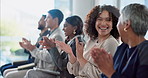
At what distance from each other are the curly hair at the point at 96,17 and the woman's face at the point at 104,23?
0.09 feet

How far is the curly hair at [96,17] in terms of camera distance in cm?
155

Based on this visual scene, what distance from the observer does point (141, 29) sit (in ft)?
3.49

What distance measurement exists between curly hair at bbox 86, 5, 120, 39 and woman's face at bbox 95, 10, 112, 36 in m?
0.03

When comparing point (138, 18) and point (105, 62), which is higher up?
point (138, 18)

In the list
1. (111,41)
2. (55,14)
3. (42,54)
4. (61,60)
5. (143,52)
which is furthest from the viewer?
(55,14)

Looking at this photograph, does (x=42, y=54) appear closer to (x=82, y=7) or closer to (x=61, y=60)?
(x=61, y=60)

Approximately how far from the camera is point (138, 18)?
3.46 ft

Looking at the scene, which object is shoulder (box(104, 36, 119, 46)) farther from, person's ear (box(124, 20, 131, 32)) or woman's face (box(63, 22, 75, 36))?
woman's face (box(63, 22, 75, 36))

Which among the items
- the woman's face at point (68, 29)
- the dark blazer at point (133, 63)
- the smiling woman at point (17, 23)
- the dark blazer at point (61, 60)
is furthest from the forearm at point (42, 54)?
the smiling woman at point (17, 23)

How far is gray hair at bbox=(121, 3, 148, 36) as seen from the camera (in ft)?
3.47

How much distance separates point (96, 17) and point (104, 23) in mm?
101

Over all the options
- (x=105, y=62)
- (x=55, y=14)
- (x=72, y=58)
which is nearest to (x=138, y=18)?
(x=105, y=62)

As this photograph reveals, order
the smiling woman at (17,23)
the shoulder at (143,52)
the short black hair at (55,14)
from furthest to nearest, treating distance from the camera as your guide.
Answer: the smiling woman at (17,23)
the short black hair at (55,14)
the shoulder at (143,52)

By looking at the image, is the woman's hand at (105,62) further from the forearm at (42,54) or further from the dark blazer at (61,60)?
the forearm at (42,54)
